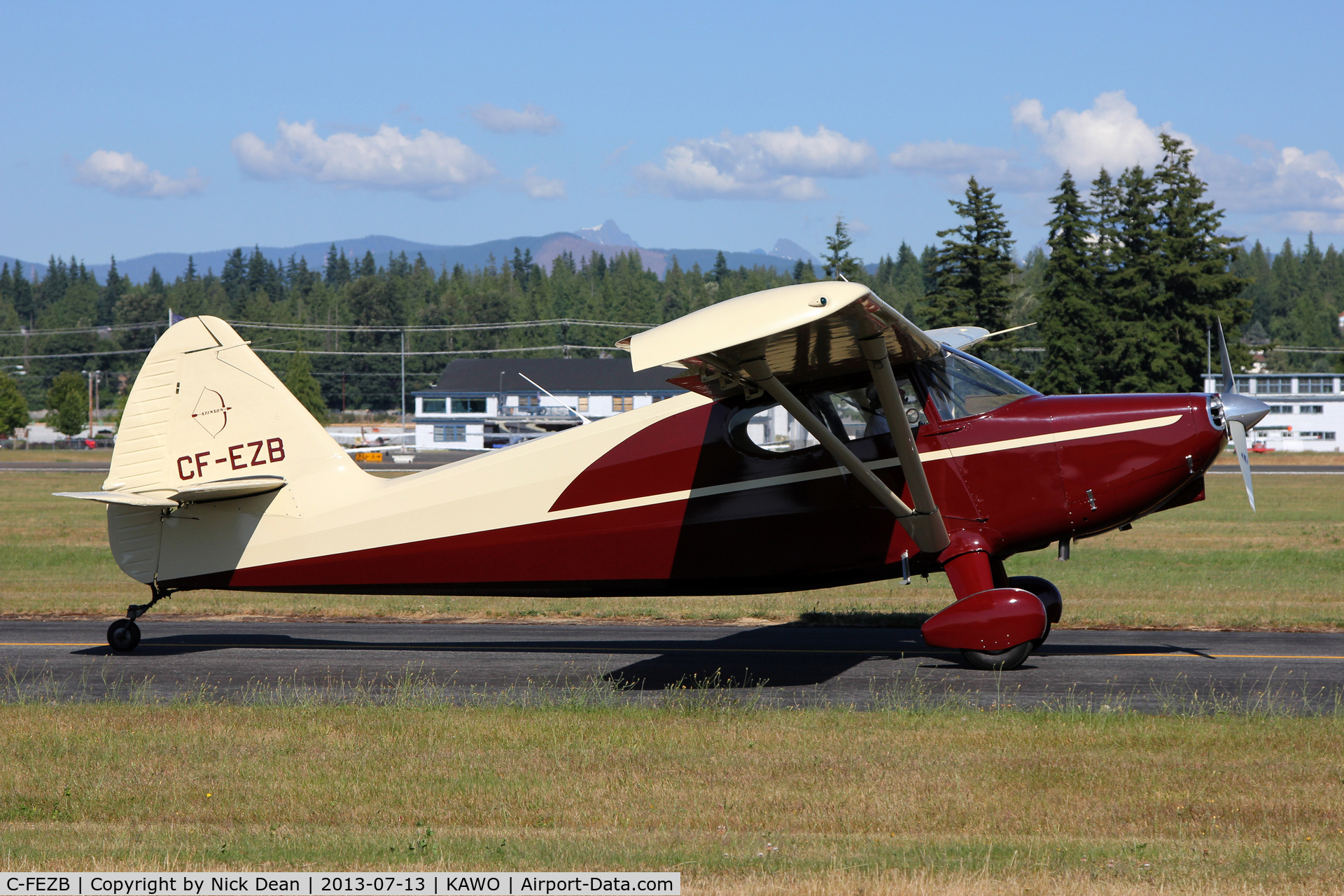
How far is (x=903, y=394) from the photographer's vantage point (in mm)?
10914

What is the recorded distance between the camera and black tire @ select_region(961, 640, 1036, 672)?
10.7 meters

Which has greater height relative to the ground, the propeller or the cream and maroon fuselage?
the propeller

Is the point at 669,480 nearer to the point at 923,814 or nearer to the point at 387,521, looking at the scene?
the point at 387,521

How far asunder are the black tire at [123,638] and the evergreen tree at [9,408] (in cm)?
11915

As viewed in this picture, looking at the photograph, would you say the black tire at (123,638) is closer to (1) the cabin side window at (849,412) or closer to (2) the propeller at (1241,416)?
(1) the cabin side window at (849,412)

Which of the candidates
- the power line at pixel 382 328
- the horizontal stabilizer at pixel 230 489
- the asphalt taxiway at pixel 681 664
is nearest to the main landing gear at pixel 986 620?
the asphalt taxiway at pixel 681 664

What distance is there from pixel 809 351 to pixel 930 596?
8.31m

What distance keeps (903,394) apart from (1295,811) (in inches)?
207

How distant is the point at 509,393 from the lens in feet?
371

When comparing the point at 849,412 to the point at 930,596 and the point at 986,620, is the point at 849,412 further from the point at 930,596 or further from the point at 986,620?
the point at 930,596

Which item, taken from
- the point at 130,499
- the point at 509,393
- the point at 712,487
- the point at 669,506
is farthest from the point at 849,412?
the point at 509,393

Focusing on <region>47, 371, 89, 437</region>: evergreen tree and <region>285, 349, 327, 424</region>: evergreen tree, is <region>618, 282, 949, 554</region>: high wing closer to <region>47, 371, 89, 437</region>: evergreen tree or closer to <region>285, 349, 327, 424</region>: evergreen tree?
<region>285, 349, 327, 424</region>: evergreen tree

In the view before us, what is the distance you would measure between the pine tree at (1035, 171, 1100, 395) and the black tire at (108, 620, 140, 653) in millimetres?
68750

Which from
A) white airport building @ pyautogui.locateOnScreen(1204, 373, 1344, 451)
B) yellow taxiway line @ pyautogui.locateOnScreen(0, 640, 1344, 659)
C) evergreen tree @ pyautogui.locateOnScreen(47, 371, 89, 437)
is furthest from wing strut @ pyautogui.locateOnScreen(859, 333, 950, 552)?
evergreen tree @ pyautogui.locateOnScreen(47, 371, 89, 437)
